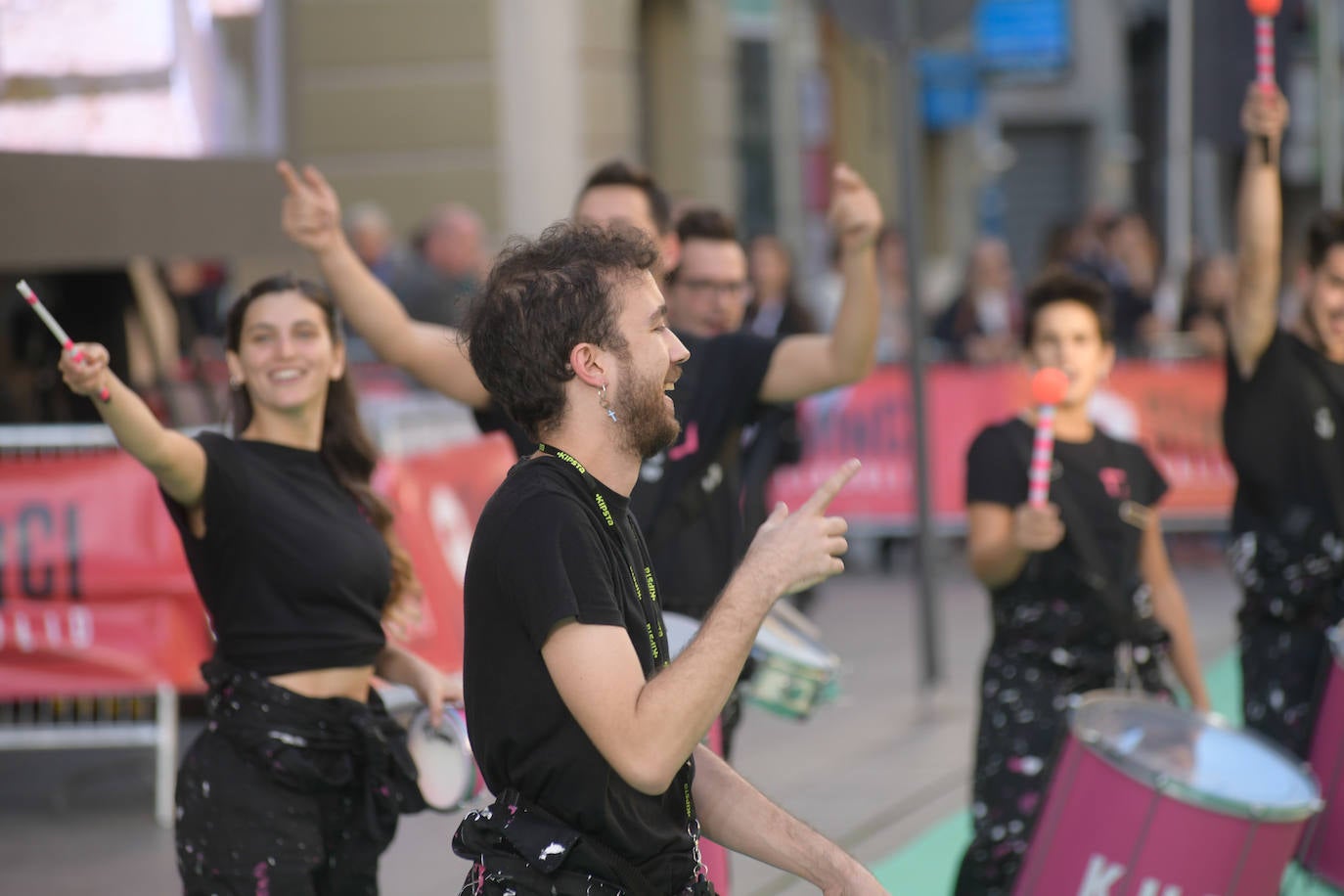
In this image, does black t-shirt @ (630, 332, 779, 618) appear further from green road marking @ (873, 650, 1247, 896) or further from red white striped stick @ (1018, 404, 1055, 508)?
green road marking @ (873, 650, 1247, 896)

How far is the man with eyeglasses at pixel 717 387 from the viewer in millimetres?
4750

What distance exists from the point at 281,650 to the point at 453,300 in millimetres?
1765

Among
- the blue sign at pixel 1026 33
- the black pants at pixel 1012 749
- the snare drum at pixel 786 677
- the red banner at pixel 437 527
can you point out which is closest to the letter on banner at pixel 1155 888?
the black pants at pixel 1012 749

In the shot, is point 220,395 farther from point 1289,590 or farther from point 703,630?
point 703,630

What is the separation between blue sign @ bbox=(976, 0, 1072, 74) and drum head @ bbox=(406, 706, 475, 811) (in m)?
25.3

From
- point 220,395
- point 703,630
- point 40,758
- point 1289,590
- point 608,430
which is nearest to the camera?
point 703,630

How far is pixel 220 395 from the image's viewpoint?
29.0 feet

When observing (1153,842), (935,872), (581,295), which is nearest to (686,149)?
(935,872)

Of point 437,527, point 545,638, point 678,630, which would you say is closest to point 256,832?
point 678,630

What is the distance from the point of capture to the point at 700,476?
4797 millimetres

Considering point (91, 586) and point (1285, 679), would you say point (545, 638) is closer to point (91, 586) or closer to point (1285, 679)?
point (1285, 679)

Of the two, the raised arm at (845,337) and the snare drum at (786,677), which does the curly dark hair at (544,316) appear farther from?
the raised arm at (845,337)

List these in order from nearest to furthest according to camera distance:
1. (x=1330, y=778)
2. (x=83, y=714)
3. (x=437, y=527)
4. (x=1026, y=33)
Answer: (x=1330, y=778)
(x=83, y=714)
(x=437, y=527)
(x=1026, y=33)

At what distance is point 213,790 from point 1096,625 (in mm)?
2346
